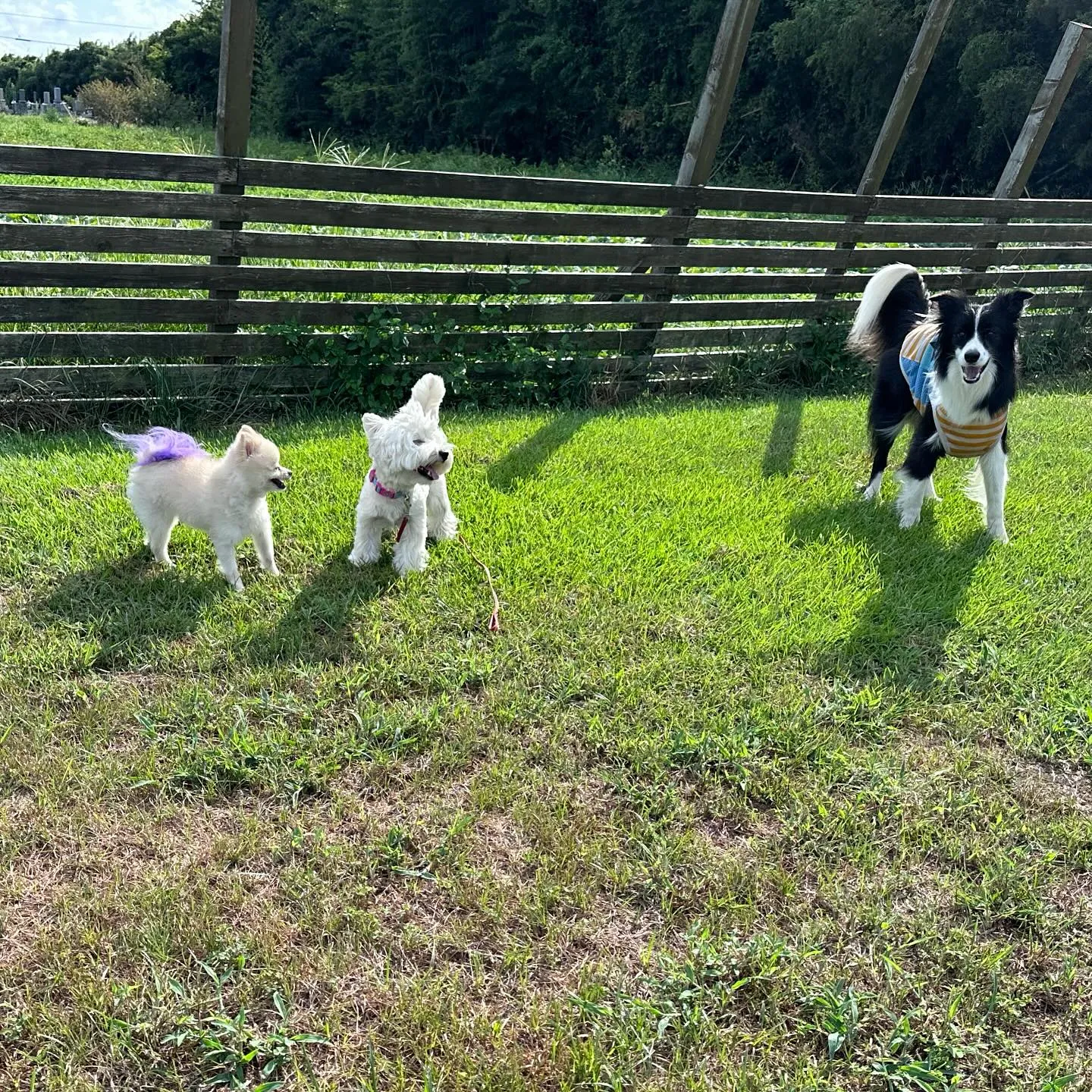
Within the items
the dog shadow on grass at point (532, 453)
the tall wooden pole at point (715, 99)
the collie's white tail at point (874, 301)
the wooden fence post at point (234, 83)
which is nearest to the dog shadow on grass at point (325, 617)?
the dog shadow on grass at point (532, 453)

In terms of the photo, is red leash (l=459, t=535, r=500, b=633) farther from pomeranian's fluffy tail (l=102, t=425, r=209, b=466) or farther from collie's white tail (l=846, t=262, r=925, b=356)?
collie's white tail (l=846, t=262, r=925, b=356)

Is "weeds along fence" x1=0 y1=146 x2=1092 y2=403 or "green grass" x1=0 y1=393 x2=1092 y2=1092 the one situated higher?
"weeds along fence" x1=0 y1=146 x2=1092 y2=403

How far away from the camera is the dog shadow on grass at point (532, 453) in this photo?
16.5 feet

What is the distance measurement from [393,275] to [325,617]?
335 centimetres

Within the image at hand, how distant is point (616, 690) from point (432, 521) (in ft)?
4.84

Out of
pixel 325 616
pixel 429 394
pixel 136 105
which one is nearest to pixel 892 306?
pixel 429 394

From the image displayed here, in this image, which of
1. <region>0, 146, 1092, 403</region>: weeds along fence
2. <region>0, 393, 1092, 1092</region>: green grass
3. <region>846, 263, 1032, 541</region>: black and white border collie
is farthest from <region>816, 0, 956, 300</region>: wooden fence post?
<region>0, 393, 1092, 1092</region>: green grass

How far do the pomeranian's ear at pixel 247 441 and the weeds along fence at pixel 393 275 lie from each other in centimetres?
231

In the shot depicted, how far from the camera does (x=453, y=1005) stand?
6.68ft

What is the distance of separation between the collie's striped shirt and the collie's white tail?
510 mm

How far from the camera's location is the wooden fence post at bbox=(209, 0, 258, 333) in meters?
4.76

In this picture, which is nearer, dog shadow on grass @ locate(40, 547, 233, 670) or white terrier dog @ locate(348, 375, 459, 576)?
dog shadow on grass @ locate(40, 547, 233, 670)

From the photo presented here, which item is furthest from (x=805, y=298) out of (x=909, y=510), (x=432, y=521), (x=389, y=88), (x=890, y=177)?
(x=389, y=88)

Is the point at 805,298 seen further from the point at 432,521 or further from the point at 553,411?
the point at 432,521
